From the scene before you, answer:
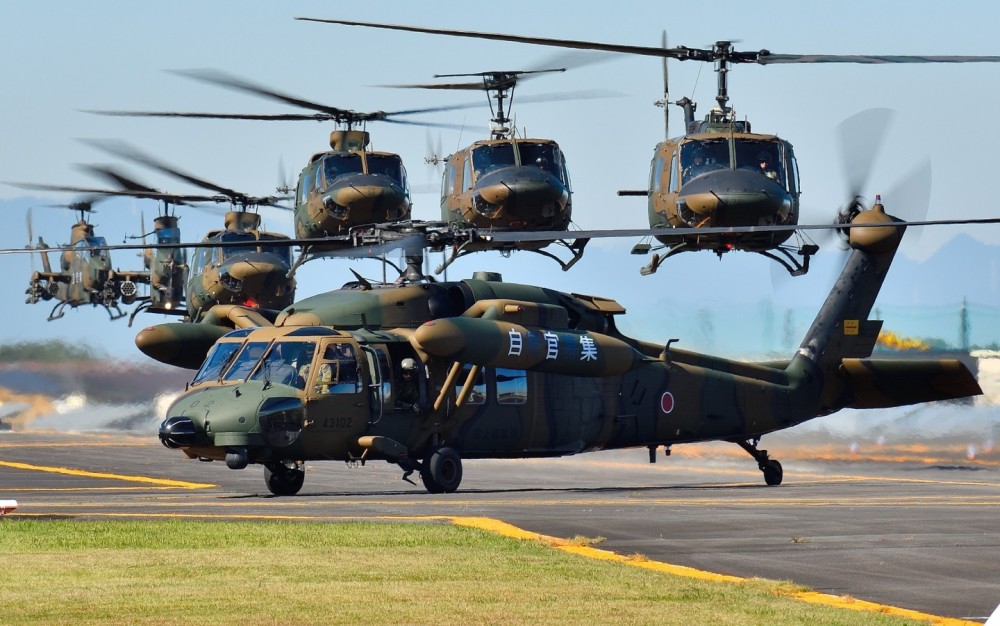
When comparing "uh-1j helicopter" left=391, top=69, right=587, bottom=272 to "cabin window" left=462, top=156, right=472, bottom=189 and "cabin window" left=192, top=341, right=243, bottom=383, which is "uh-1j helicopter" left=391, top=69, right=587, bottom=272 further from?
"cabin window" left=192, top=341, right=243, bottom=383

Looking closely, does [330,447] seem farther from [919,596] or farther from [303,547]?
[919,596]

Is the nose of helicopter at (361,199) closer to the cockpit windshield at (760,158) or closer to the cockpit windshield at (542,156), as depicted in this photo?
the cockpit windshield at (542,156)

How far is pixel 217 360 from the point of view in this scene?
79.8ft

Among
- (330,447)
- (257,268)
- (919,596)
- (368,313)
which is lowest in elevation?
(919,596)

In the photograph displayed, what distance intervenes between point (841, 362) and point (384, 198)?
11903mm

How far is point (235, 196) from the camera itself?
156ft

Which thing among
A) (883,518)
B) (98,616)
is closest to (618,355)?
(883,518)

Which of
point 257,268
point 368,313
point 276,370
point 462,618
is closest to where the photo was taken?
point 462,618

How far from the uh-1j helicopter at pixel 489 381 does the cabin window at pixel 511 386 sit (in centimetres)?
3

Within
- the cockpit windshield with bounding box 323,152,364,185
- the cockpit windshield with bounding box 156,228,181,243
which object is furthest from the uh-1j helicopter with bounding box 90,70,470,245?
the cockpit windshield with bounding box 156,228,181,243

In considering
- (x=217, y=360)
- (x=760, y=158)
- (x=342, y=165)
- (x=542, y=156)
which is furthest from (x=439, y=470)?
(x=342, y=165)

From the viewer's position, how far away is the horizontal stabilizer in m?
29.0

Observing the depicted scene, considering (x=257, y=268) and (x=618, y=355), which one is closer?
(x=618, y=355)

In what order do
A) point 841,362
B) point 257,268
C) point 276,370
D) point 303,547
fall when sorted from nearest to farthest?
point 303,547 < point 276,370 < point 841,362 < point 257,268
